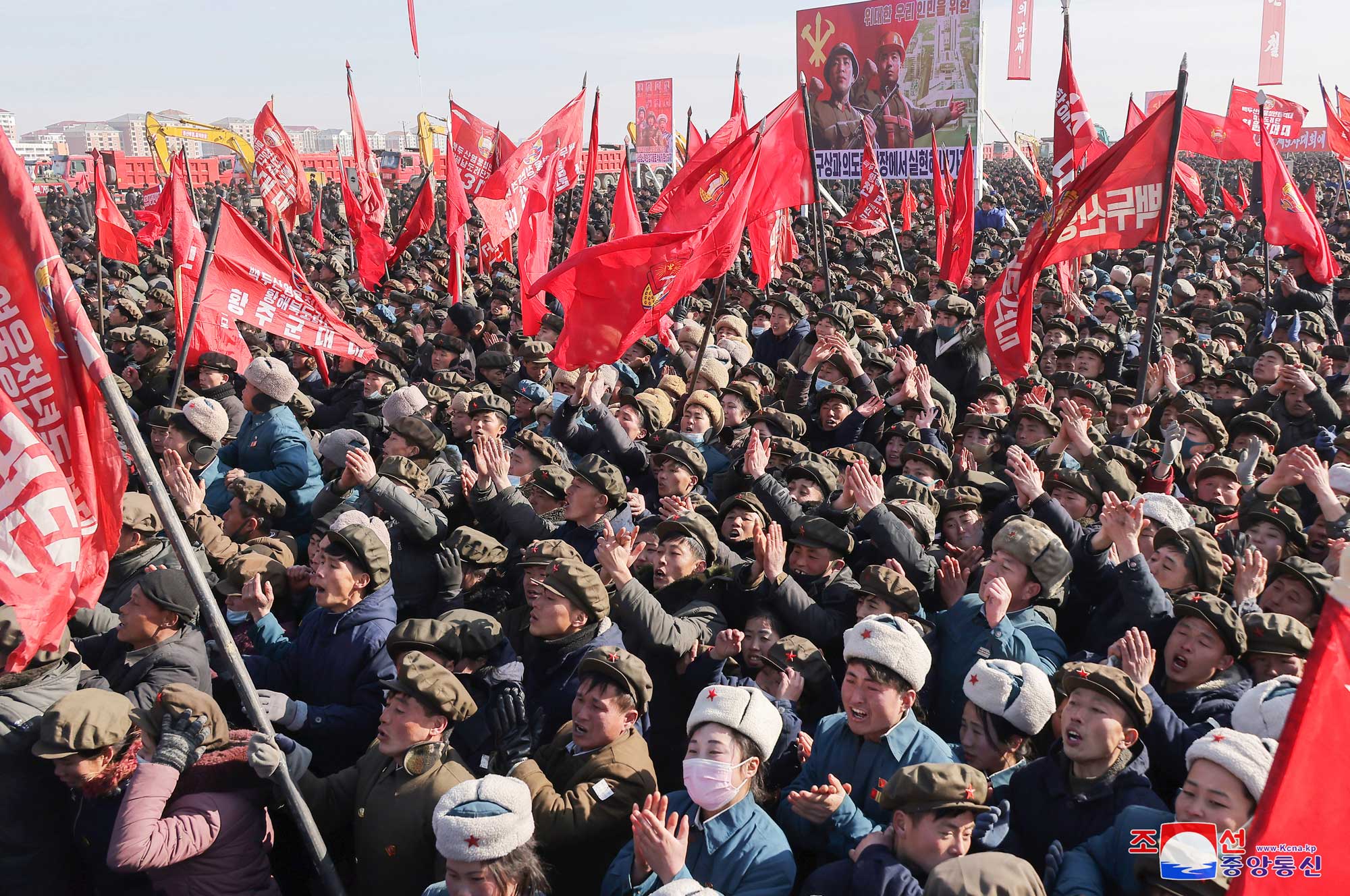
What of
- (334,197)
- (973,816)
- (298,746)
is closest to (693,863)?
(973,816)

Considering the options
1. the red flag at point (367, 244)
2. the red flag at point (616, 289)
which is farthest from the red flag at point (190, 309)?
the red flag at point (367, 244)

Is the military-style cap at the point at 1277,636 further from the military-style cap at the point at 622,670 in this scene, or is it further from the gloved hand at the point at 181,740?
the gloved hand at the point at 181,740

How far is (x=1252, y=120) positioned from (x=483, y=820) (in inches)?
724

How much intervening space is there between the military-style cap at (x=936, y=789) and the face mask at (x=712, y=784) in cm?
55

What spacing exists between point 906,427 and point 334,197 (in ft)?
123

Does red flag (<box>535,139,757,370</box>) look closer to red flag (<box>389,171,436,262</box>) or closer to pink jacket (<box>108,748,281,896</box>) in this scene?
pink jacket (<box>108,748,281,896</box>)

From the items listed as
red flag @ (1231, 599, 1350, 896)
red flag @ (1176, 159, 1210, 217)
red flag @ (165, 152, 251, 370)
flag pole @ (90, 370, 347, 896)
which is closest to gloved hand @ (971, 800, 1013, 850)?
red flag @ (1231, 599, 1350, 896)

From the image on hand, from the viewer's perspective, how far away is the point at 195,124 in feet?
54.5

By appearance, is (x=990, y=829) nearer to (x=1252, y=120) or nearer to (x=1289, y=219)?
(x=1289, y=219)

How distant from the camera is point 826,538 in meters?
5.40

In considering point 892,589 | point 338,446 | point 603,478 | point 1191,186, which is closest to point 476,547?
point 603,478

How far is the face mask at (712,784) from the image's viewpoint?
3.46 meters

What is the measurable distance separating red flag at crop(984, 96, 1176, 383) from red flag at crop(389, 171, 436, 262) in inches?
367

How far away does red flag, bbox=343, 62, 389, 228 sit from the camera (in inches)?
628
